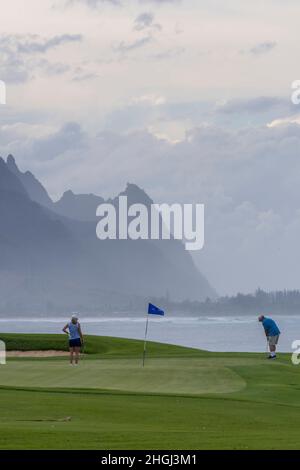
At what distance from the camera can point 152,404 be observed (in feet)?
88.2

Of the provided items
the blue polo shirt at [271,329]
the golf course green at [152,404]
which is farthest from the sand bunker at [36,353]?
the blue polo shirt at [271,329]

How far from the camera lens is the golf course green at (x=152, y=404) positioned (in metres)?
20.1

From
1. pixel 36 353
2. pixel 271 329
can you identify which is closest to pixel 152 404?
pixel 271 329

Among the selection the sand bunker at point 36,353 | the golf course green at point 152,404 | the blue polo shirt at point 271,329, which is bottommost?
the golf course green at point 152,404

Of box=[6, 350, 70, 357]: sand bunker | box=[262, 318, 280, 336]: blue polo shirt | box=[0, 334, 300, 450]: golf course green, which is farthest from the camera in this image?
box=[6, 350, 70, 357]: sand bunker

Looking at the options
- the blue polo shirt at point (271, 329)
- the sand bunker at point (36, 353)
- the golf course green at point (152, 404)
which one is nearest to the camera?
the golf course green at point (152, 404)

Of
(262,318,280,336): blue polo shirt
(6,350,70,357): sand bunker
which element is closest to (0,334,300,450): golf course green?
(262,318,280,336): blue polo shirt

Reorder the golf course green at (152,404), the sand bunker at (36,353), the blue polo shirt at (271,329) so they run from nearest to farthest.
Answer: the golf course green at (152,404)
the blue polo shirt at (271,329)
the sand bunker at (36,353)

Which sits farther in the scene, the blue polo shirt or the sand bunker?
the sand bunker

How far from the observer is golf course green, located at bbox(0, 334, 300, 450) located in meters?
20.1

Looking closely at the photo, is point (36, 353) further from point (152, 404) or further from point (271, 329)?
point (152, 404)

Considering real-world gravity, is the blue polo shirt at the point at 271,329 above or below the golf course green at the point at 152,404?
above

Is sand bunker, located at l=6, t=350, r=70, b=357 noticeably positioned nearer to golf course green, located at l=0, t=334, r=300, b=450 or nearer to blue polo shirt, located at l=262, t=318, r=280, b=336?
golf course green, located at l=0, t=334, r=300, b=450

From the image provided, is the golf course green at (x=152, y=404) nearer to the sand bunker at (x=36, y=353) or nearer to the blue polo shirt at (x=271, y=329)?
the blue polo shirt at (x=271, y=329)
